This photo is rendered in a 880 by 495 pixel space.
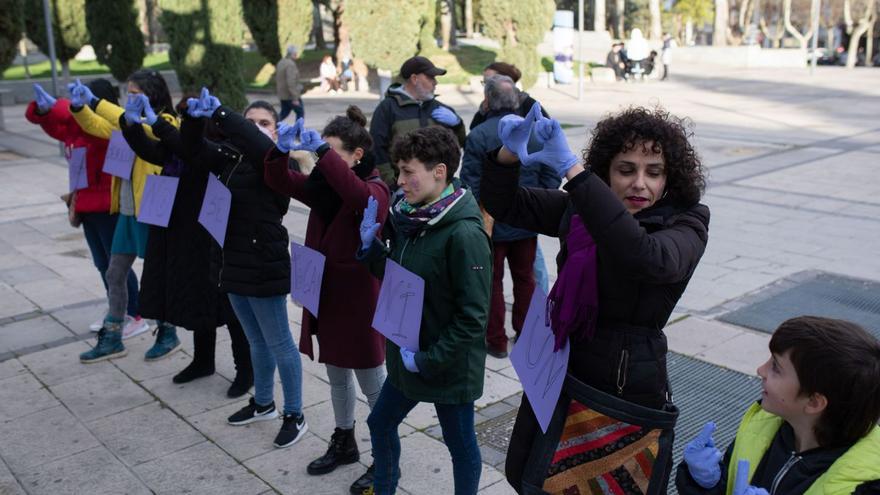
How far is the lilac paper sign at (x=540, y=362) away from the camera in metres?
2.36

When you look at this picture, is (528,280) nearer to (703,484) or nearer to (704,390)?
(704,390)

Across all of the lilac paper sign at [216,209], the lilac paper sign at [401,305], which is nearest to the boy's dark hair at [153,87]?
the lilac paper sign at [216,209]

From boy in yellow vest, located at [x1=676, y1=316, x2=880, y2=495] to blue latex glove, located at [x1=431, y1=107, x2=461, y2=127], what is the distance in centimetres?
375

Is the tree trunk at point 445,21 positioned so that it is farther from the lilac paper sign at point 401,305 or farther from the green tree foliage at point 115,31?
the lilac paper sign at point 401,305

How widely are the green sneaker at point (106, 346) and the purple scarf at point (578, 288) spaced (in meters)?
3.89

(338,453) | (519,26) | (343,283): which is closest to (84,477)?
(338,453)

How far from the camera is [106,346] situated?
17.4ft

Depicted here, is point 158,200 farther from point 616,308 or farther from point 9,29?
point 9,29

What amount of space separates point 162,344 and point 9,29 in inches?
560

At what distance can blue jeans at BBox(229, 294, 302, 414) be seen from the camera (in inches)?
156

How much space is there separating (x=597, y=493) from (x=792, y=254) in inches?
230

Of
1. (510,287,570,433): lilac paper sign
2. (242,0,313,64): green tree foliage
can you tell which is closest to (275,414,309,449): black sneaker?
(510,287,570,433): lilac paper sign

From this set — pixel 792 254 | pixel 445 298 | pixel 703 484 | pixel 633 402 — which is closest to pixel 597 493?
pixel 633 402

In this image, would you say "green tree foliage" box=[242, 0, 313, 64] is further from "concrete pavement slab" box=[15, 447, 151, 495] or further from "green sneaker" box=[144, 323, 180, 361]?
"concrete pavement slab" box=[15, 447, 151, 495]
